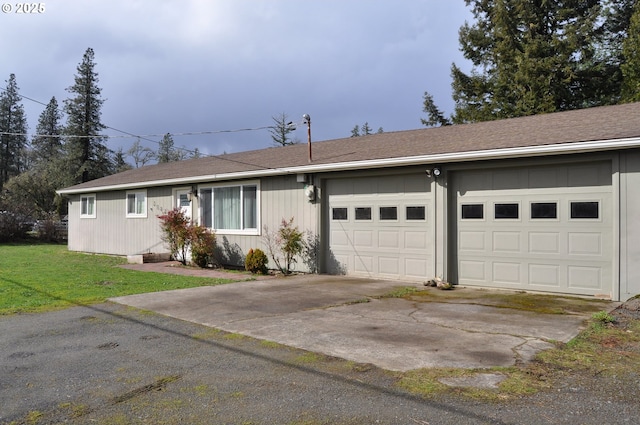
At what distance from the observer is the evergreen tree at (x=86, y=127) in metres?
38.5

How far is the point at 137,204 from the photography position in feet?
54.0

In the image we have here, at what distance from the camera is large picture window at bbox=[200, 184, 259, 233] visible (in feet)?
41.0

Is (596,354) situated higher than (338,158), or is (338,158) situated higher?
(338,158)

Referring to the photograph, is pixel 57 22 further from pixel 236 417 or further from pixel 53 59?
pixel 236 417

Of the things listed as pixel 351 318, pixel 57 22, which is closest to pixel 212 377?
pixel 351 318

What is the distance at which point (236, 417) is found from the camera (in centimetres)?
309

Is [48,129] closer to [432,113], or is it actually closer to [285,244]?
[432,113]

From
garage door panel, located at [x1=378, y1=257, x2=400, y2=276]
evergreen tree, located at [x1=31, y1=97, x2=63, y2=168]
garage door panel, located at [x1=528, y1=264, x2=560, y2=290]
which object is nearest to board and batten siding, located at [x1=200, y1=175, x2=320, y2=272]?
garage door panel, located at [x1=378, y1=257, x2=400, y2=276]

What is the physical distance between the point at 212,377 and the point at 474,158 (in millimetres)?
6383

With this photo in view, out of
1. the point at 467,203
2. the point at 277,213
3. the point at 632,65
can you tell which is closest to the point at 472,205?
the point at 467,203

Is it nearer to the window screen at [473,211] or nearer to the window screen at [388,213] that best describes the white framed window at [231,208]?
the window screen at [388,213]

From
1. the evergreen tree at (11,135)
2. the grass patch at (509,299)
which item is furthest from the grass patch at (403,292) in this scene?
the evergreen tree at (11,135)

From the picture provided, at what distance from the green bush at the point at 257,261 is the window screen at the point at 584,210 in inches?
272
